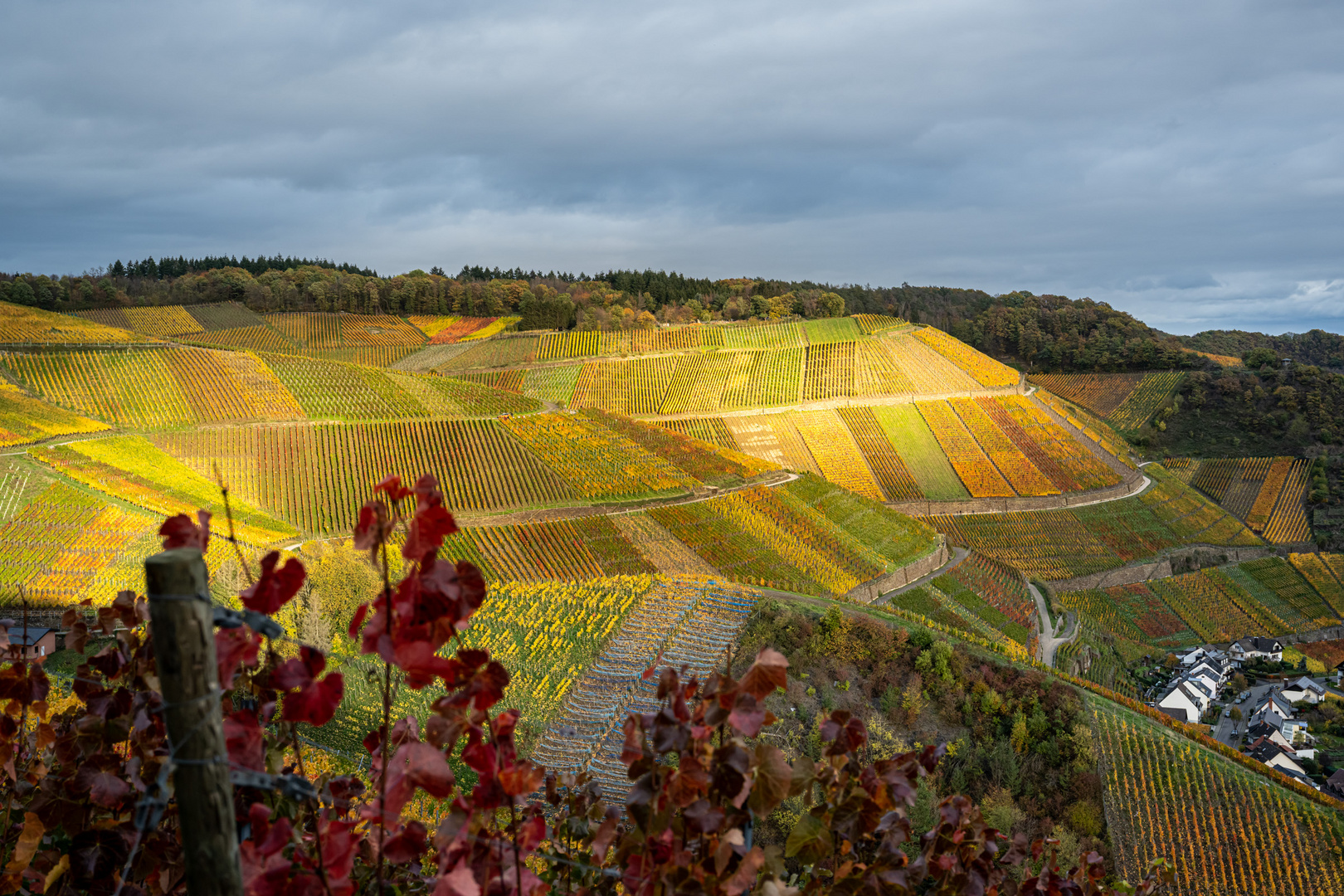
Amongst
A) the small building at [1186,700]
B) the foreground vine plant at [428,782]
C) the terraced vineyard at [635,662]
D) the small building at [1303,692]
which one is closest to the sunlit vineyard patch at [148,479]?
the terraced vineyard at [635,662]

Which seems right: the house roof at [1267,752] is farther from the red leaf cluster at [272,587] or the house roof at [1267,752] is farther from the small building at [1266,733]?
the red leaf cluster at [272,587]

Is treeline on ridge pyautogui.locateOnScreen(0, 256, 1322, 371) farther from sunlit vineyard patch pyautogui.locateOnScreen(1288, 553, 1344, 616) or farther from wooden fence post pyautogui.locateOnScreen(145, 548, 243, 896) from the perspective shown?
wooden fence post pyautogui.locateOnScreen(145, 548, 243, 896)

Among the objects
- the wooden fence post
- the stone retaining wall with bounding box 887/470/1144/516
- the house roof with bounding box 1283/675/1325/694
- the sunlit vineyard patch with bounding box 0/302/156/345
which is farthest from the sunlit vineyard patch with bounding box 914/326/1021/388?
the wooden fence post

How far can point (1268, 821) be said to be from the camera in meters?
20.3

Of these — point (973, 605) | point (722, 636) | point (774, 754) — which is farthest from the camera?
point (973, 605)

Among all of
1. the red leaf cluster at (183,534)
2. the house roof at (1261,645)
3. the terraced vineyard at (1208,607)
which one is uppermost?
the red leaf cluster at (183,534)

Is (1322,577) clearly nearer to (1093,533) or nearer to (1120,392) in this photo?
(1093,533)

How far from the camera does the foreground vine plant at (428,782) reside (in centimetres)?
259

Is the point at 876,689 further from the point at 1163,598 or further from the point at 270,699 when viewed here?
the point at 1163,598

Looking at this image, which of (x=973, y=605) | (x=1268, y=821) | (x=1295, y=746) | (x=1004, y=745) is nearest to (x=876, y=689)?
(x=1004, y=745)

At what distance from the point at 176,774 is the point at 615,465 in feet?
131

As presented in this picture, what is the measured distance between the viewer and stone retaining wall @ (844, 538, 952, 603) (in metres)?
34.7

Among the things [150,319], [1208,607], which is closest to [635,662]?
[1208,607]

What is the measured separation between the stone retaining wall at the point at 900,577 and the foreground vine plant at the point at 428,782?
28.7 metres
